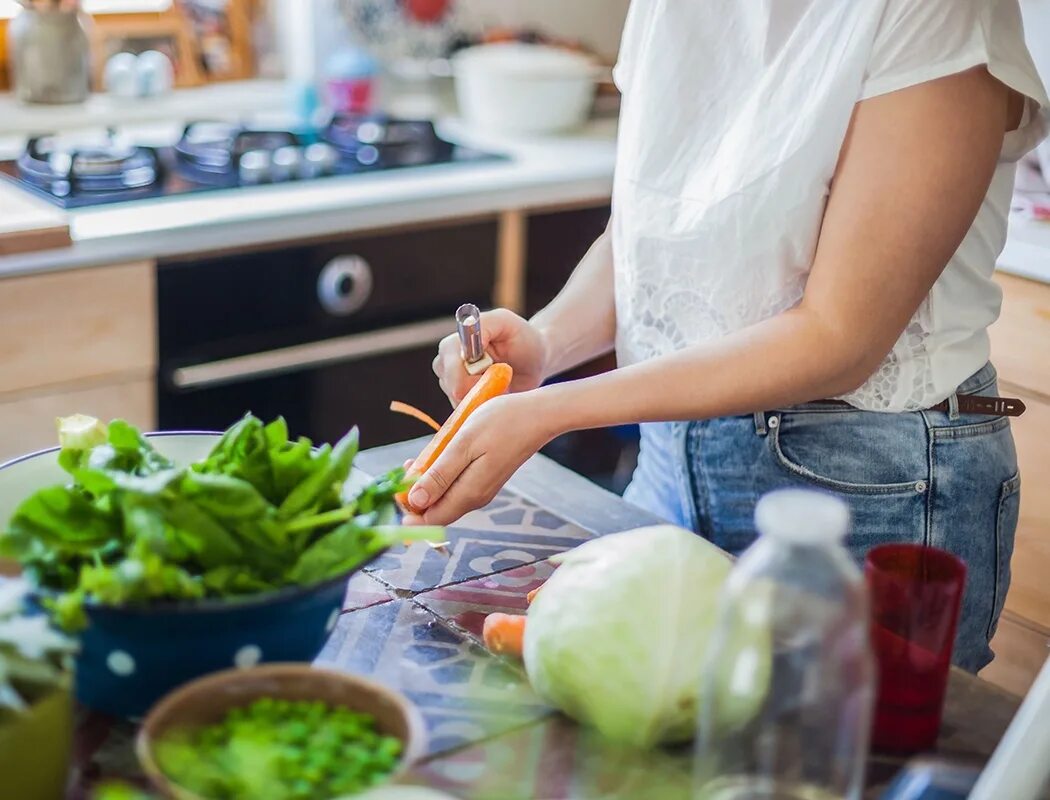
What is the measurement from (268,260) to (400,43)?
0.97 m

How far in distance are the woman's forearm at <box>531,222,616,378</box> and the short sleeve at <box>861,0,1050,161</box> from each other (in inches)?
16.0

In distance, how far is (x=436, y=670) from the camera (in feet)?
3.18

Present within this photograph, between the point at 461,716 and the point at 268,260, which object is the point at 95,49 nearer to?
the point at 268,260

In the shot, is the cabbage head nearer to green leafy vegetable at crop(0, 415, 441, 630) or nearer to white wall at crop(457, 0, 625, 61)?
green leafy vegetable at crop(0, 415, 441, 630)

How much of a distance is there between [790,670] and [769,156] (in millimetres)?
611

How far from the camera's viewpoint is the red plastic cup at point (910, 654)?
Result: 0.88 metres

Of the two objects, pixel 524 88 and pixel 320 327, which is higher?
pixel 524 88

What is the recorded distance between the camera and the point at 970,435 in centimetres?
133

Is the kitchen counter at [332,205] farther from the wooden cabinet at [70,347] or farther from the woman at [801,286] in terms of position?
the woman at [801,286]

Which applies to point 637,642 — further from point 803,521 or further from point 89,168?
point 89,168

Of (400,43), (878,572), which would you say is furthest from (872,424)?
(400,43)

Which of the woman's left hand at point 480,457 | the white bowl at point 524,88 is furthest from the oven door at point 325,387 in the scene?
the woman's left hand at point 480,457

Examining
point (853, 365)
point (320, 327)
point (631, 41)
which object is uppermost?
point (631, 41)

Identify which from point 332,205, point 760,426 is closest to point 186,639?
point 760,426
